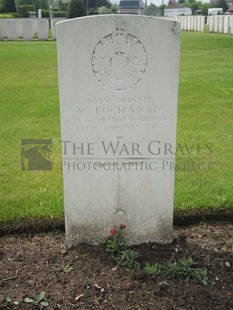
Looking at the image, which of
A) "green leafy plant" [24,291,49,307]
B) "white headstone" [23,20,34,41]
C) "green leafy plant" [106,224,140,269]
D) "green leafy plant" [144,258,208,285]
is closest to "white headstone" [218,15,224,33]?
"white headstone" [23,20,34,41]

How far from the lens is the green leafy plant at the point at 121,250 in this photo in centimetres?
298

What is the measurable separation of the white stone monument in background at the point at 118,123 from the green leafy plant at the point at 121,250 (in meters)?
0.08

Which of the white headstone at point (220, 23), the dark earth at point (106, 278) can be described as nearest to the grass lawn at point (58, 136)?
the dark earth at point (106, 278)

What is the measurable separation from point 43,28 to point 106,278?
74.1 ft

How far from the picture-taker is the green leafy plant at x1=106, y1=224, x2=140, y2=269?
298 cm

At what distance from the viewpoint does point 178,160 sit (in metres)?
5.06

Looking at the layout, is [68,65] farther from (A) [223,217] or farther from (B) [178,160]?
(B) [178,160]

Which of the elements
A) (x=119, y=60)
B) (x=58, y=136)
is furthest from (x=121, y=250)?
(x=58, y=136)

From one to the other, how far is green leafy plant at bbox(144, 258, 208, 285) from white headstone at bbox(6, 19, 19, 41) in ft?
74.3

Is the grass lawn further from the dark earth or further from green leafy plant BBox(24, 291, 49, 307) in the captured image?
green leafy plant BBox(24, 291, 49, 307)

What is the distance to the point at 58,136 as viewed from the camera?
5930 millimetres

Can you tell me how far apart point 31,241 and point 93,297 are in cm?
A: 95

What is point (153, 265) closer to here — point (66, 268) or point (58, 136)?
point (66, 268)

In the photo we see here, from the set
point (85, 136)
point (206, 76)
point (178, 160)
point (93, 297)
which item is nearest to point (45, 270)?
point (93, 297)
